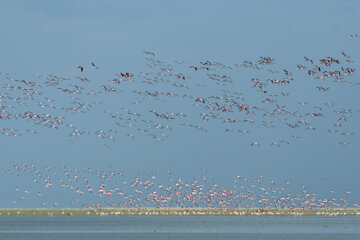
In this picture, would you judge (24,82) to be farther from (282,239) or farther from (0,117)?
(282,239)

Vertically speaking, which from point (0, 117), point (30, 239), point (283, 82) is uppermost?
point (283, 82)

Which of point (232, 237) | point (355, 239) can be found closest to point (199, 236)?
point (232, 237)

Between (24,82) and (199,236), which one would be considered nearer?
(24,82)

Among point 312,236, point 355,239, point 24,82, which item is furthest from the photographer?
point 312,236

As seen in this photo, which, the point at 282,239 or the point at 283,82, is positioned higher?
Result: the point at 283,82

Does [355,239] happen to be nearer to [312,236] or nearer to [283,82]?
[312,236]

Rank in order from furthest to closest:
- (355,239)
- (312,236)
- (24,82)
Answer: (312,236)
(355,239)
(24,82)

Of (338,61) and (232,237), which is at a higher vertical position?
(338,61)

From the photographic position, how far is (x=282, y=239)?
3733 inches

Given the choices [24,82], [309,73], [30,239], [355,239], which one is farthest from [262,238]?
[24,82]

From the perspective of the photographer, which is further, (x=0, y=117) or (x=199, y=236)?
(x=199, y=236)

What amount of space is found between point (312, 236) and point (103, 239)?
25.2m

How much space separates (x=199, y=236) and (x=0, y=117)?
40595 mm

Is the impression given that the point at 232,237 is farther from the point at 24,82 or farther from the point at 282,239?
the point at 24,82
